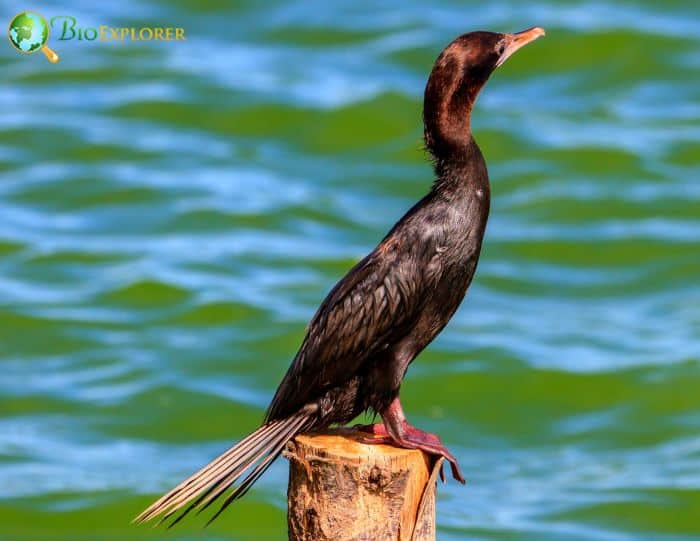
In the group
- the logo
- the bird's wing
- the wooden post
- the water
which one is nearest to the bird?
the bird's wing

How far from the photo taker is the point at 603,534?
45.3 feet

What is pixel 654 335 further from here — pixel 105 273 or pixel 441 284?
pixel 441 284

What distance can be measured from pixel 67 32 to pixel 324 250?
717cm

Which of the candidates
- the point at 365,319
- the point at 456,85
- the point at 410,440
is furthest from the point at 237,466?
the point at 456,85

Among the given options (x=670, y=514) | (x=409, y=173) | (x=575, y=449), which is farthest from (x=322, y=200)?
(x=670, y=514)

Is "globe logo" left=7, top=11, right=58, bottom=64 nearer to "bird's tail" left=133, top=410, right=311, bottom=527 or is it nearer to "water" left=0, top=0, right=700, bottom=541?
"water" left=0, top=0, right=700, bottom=541

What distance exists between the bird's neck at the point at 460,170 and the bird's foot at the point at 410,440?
3.67ft

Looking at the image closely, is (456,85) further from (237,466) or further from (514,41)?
(237,466)

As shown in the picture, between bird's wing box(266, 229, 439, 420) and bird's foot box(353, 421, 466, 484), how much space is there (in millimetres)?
305

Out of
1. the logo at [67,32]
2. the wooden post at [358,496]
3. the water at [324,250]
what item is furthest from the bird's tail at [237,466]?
the logo at [67,32]

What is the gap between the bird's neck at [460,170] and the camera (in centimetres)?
701

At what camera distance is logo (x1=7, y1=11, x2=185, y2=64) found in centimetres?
2084

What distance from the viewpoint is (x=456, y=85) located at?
689 cm

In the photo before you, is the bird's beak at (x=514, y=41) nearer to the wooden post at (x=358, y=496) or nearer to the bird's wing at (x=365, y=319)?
the bird's wing at (x=365, y=319)
